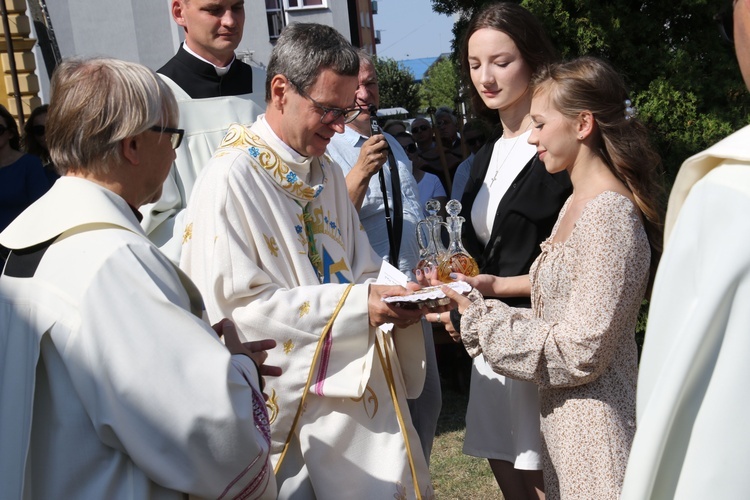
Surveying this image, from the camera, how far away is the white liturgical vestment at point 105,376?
1956 mm

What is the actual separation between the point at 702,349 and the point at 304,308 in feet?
5.48

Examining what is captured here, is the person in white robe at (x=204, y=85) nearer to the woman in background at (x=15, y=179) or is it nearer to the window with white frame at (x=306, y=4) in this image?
the woman in background at (x=15, y=179)

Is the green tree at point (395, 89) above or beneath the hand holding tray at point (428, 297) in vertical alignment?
beneath

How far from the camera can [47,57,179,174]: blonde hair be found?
216cm

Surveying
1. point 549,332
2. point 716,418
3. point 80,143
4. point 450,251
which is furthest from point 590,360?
point 80,143

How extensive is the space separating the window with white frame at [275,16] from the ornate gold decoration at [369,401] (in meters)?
28.9

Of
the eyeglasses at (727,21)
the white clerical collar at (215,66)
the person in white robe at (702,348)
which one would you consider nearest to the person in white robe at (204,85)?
the white clerical collar at (215,66)

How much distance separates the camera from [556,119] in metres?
3.05

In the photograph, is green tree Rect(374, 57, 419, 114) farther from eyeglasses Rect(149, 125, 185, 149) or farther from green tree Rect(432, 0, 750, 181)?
eyeglasses Rect(149, 125, 185, 149)

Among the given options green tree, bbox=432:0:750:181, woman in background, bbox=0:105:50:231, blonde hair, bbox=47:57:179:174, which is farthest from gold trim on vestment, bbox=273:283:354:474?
woman in background, bbox=0:105:50:231

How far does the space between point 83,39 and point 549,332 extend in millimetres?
27203

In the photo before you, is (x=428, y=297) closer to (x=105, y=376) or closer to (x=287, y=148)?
(x=287, y=148)

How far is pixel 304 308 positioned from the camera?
2.96 m

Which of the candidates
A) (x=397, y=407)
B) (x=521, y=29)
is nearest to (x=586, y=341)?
(x=397, y=407)
